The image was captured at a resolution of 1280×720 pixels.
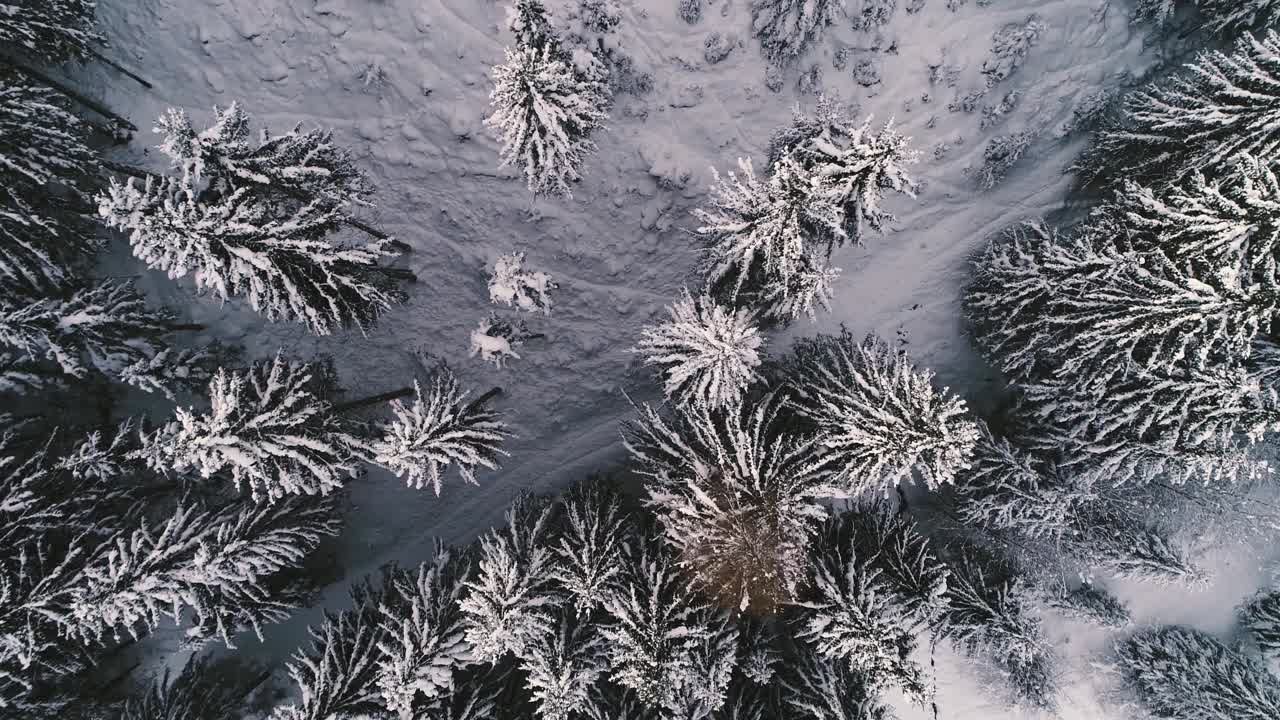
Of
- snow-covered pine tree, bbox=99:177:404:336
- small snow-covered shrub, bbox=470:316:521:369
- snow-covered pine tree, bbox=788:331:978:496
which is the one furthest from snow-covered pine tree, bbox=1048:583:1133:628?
snow-covered pine tree, bbox=99:177:404:336

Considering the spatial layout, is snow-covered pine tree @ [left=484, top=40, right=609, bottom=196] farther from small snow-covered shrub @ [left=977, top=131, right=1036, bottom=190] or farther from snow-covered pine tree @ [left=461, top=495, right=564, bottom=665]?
small snow-covered shrub @ [left=977, top=131, right=1036, bottom=190]

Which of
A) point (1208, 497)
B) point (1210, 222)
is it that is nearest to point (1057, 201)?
point (1210, 222)

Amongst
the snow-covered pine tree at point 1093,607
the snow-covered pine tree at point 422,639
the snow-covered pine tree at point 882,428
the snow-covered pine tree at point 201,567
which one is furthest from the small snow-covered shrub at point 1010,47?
the snow-covered pine tree at point 201,567

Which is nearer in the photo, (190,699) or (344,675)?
(344,675)

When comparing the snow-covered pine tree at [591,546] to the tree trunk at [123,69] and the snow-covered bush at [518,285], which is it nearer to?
the snow-covered bush at [518,285]

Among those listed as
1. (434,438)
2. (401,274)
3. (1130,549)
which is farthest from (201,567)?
(1130,549)

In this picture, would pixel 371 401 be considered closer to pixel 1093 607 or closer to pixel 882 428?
pixel 882 428
